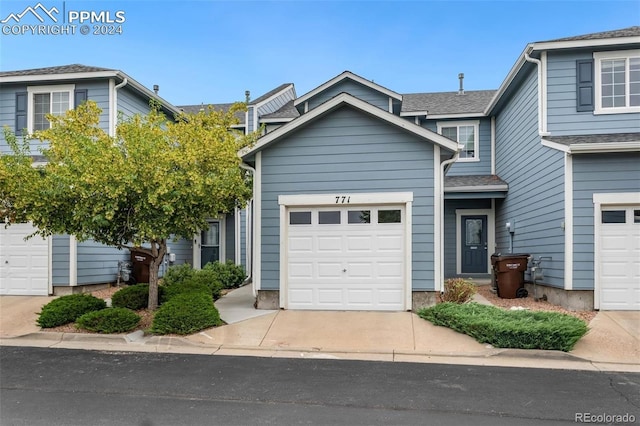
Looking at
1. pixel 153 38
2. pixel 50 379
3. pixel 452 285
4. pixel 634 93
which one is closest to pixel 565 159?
pixel 634 93

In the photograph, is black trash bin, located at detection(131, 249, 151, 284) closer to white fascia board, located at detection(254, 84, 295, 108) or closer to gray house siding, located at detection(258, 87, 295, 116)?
white fascia board, located at detection(254, 84, 295, 108)

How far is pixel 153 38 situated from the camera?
14.3 meters

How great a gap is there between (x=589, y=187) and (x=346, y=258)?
5524 millimetres

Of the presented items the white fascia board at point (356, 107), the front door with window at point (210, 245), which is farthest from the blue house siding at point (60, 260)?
the white fascia board at point (356, 107)

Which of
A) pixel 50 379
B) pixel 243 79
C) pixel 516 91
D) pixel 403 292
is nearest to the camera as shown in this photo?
pixel 50 379

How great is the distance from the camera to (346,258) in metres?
9.80

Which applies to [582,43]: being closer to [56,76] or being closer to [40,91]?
[56,76]

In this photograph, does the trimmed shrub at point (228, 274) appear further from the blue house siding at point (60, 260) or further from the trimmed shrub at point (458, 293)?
the trimmed shrub at point (458, 293)

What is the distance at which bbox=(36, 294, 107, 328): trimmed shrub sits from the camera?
28.2 ft

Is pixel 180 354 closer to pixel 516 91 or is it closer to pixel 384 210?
pixel 384 210

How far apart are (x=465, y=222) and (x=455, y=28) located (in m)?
6.58

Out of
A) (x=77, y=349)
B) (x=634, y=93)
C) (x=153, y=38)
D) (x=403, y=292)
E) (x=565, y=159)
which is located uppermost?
(x=153, y=38)

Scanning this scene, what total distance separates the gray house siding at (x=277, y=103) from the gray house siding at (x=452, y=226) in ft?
25.4

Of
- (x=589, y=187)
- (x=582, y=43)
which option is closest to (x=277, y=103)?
(x=582, y=43)
